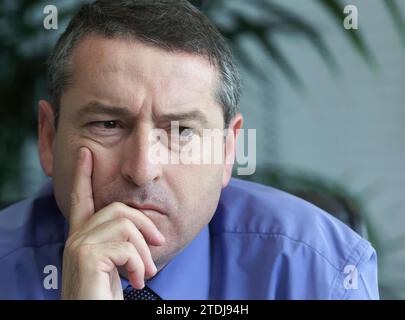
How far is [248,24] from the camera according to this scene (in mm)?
1177

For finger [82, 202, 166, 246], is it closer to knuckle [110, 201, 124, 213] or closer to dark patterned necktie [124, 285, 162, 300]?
knuckle [110, 201, 124, 213]

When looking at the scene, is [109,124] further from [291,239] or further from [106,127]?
[291,239]

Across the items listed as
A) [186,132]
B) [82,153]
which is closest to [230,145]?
[186,132]

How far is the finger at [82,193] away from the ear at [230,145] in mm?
190

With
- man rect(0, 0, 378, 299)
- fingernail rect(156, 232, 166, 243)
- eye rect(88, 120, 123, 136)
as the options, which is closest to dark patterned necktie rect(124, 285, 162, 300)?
man rect(0, 0, 378, 299)

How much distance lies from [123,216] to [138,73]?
167 millimetres

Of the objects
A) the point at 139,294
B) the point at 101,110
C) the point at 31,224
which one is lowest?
the point at 139,294

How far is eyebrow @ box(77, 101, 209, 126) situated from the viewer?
29.4 inches

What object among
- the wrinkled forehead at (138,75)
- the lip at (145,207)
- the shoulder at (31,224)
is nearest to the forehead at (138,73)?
the wrinkled forehead at (138,75)

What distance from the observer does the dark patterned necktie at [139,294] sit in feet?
2.68

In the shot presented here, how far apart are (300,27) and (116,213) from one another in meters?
0.61

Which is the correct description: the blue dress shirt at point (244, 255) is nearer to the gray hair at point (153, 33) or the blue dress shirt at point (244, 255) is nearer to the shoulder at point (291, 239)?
the shoulder at point (291, 239)

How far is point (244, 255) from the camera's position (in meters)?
0.88
